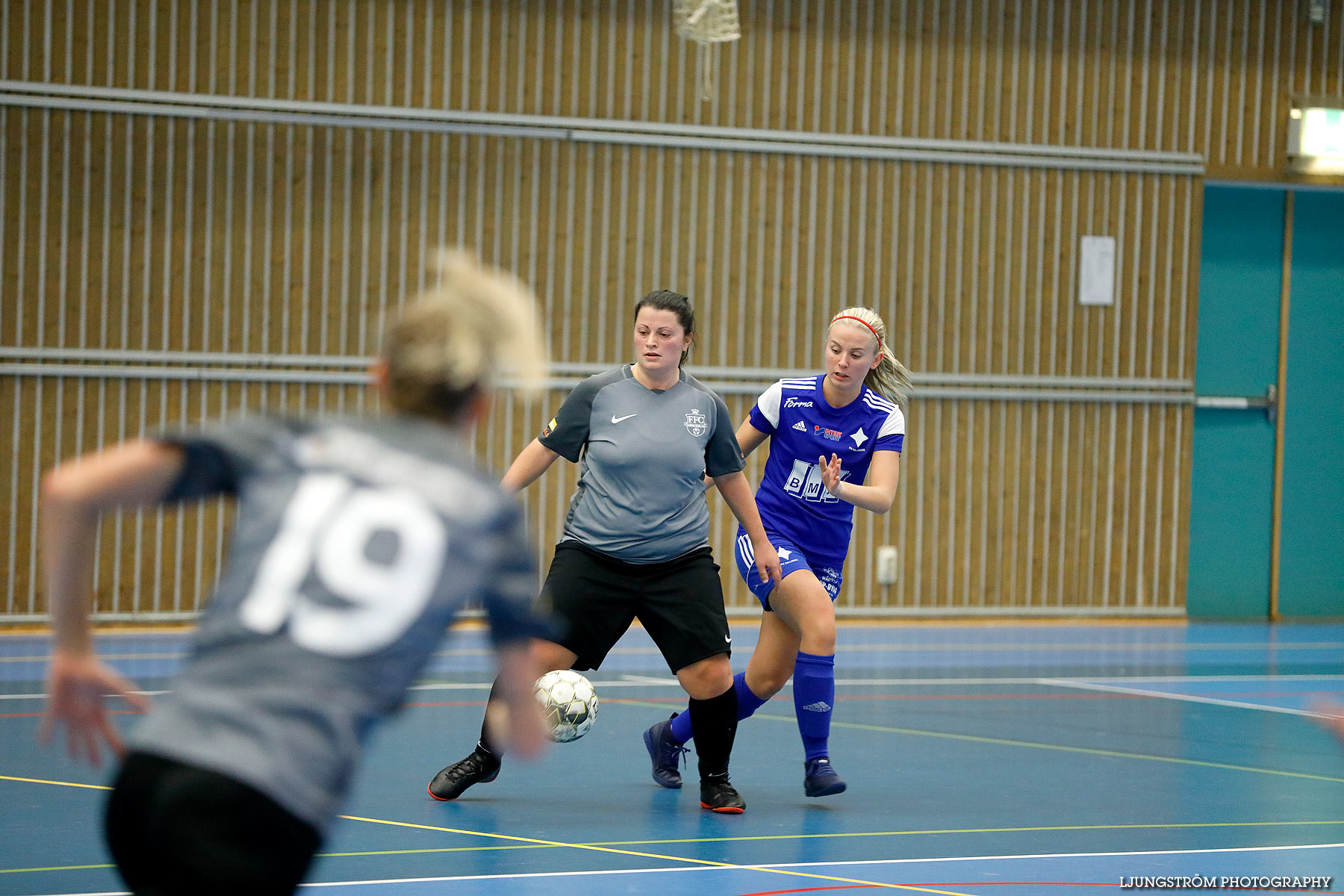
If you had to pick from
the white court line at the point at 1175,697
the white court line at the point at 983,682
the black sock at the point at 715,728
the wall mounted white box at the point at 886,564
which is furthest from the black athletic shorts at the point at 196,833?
the wall mounted white box at the point at 886,564

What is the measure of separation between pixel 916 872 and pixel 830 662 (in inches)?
47.5

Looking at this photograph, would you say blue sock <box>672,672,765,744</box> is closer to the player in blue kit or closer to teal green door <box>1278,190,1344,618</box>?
the player in blue kit

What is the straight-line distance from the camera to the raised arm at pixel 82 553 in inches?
85.6

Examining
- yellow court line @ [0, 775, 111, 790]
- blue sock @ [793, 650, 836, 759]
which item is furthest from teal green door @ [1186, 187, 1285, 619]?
yellow court line @ [0, 775, 111, 790]

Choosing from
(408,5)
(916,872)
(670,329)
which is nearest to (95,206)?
(408,5)

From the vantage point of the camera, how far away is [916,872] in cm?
500

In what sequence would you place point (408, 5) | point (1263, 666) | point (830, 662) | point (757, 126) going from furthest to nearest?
point (757, 126)
point (408, 5)
point (1263, 666)
point (830, 662)

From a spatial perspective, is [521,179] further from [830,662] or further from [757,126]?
[830,662]

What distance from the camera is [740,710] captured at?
6.27m

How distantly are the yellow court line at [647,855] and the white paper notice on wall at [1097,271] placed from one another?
9.97 metres

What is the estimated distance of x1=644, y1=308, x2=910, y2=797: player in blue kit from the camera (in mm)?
6062

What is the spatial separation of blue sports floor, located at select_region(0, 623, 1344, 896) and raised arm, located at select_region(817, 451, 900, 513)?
3.87 feet

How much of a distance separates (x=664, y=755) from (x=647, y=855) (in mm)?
1250

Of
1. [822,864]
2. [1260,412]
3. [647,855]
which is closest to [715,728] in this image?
[647,855]
